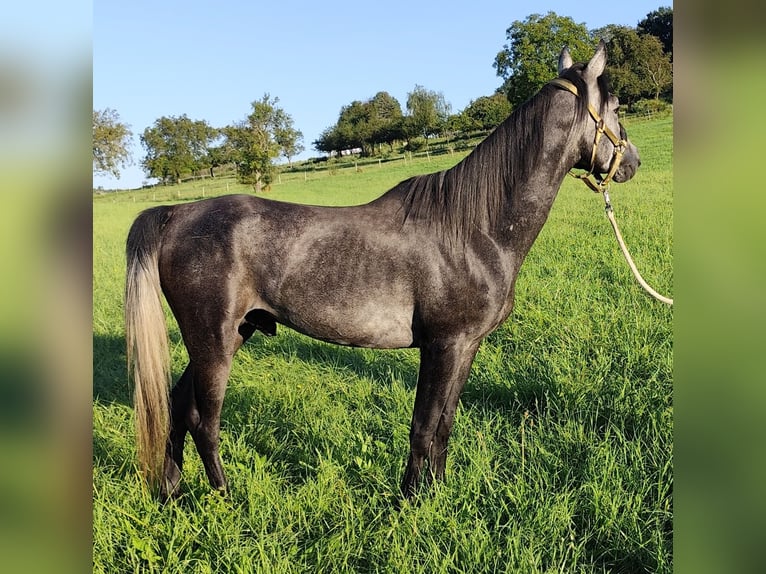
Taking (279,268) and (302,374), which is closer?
(279,268)

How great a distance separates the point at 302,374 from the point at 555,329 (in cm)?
242

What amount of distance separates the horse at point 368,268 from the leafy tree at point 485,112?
19420 millimetres

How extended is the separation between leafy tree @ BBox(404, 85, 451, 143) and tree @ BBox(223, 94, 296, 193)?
11.6m

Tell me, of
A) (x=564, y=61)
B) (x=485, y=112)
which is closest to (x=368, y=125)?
(x=485, y=112)

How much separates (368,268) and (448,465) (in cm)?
136

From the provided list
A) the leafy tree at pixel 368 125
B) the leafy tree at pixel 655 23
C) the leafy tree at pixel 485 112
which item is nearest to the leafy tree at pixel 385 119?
the leafy tree at pixel 368 125

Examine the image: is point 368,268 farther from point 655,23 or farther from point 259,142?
point 655,23

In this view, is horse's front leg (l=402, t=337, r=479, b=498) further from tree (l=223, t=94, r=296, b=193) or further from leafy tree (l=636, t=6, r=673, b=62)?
leafy tree (l=636, t=6, r=673, b=62)

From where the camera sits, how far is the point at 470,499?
2.89 m
